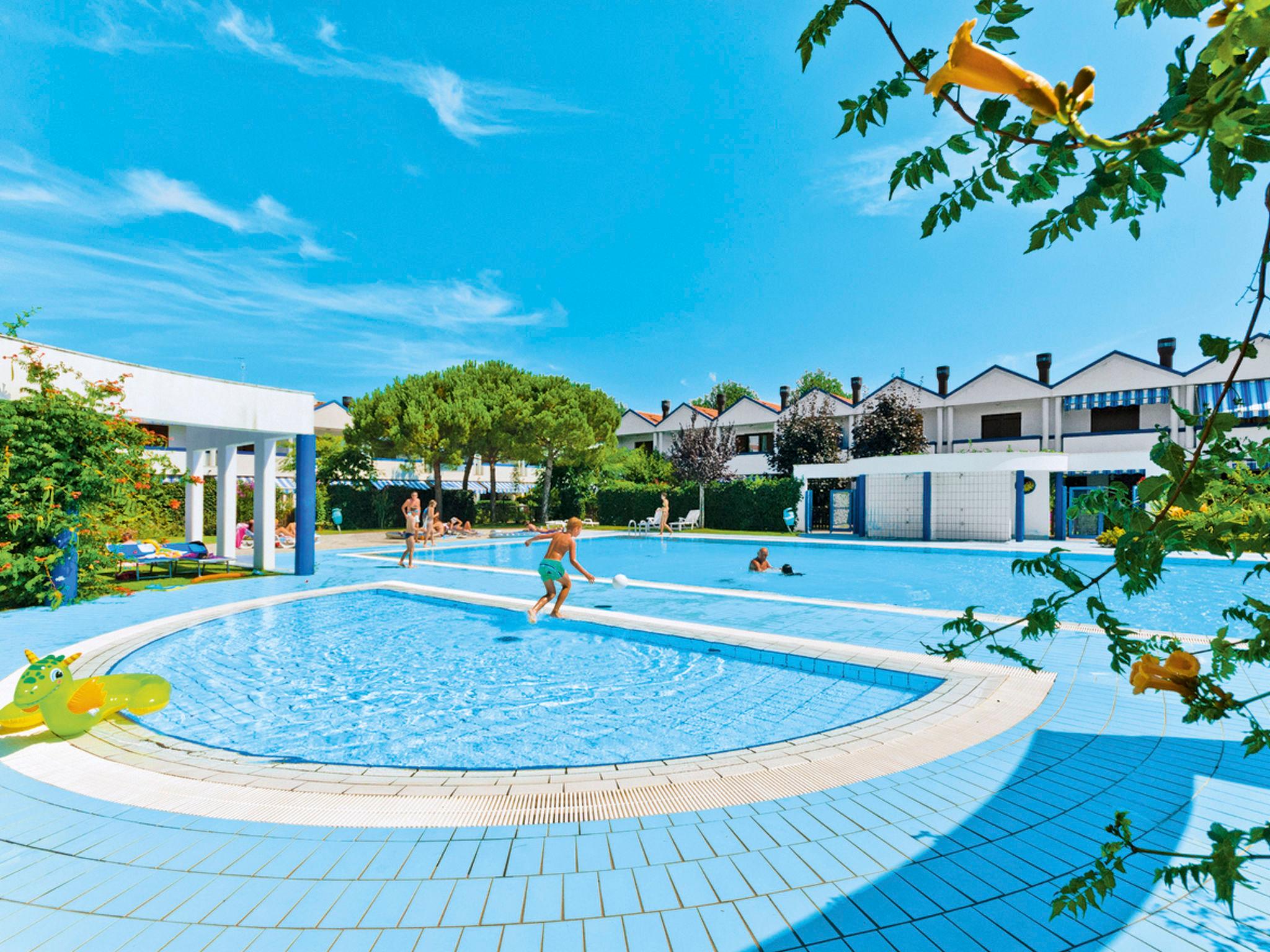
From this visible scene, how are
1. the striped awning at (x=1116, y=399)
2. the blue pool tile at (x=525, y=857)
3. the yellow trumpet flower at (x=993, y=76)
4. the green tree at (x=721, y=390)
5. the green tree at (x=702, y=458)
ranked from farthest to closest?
the green tree at (x=721, y=390) → the green tree at (x=702, y=458) → the striped awning at (x=1116, y=399) → the blue pool tile at (x=525, y=857) → the yellow trumpet flower at (x=993, y=76)

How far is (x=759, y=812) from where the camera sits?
421cm

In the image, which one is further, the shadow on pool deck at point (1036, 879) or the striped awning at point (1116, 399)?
Result: the striped awning at point (1116, 399)

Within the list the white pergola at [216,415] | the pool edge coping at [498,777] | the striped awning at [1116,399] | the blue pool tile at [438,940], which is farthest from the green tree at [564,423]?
the blue pool tile at [438,940]

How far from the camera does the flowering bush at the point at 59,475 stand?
11.0 meters

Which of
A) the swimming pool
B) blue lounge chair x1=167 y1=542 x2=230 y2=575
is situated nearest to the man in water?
the swimming pool

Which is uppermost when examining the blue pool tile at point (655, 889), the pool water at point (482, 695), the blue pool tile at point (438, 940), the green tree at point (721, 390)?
the green tree at point (721, 390)

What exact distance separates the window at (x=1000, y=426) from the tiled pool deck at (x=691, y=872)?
35520 millimetres

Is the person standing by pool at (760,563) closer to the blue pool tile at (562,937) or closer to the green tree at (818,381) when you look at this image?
the blue pool tile at (562,937)

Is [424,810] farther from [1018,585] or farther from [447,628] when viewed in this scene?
[1018,585]

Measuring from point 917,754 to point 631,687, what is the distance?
3904mm

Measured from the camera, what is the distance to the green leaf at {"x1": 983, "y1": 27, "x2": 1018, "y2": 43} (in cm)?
122

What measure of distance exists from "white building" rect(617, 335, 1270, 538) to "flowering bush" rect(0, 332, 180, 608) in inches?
1063

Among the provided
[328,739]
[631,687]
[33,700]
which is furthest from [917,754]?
[33,700]

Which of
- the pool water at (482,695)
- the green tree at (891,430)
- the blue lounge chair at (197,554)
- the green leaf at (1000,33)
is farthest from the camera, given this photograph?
the green tree at (891,430)
